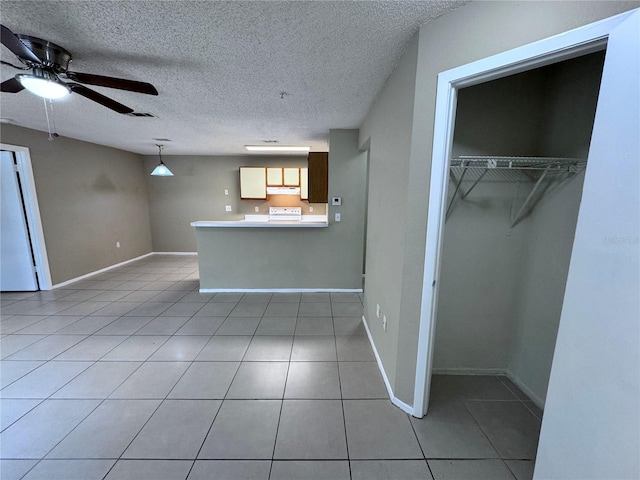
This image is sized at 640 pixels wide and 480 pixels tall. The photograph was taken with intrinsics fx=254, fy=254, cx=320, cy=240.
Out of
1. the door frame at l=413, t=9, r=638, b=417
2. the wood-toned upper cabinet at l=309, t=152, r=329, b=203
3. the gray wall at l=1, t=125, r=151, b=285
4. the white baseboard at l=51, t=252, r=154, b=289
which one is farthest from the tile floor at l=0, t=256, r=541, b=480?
the wood-toned upper cabinet at l=309, t=152, r=329, b=203

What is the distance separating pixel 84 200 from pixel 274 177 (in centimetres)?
332

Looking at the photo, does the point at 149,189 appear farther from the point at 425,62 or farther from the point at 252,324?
the point at 425,62

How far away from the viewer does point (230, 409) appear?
1.69 metres

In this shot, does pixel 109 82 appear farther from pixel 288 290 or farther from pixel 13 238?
pixel 13 238

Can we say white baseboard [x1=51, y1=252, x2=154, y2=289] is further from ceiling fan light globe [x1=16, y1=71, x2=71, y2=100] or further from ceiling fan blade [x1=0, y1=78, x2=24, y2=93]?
ceiling fan light globe [x1=16, y1=71, x2=71, y2=100]

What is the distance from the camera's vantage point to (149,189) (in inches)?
230

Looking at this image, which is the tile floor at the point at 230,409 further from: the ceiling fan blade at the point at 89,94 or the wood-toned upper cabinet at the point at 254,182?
the wood-toned upper cabinet at the point at 254,182

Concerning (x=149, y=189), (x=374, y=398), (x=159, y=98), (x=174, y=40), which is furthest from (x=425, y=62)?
(x=149, y=189)

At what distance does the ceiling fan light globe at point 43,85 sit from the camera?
1.47 m

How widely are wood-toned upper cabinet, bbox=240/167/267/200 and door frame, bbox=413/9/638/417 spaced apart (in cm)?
466

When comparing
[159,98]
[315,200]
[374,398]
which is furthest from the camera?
[315,200]

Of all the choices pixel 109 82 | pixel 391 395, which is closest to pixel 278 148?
pixel 109 82

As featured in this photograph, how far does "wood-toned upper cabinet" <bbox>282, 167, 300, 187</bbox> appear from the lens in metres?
5.45

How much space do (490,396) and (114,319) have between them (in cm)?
375
